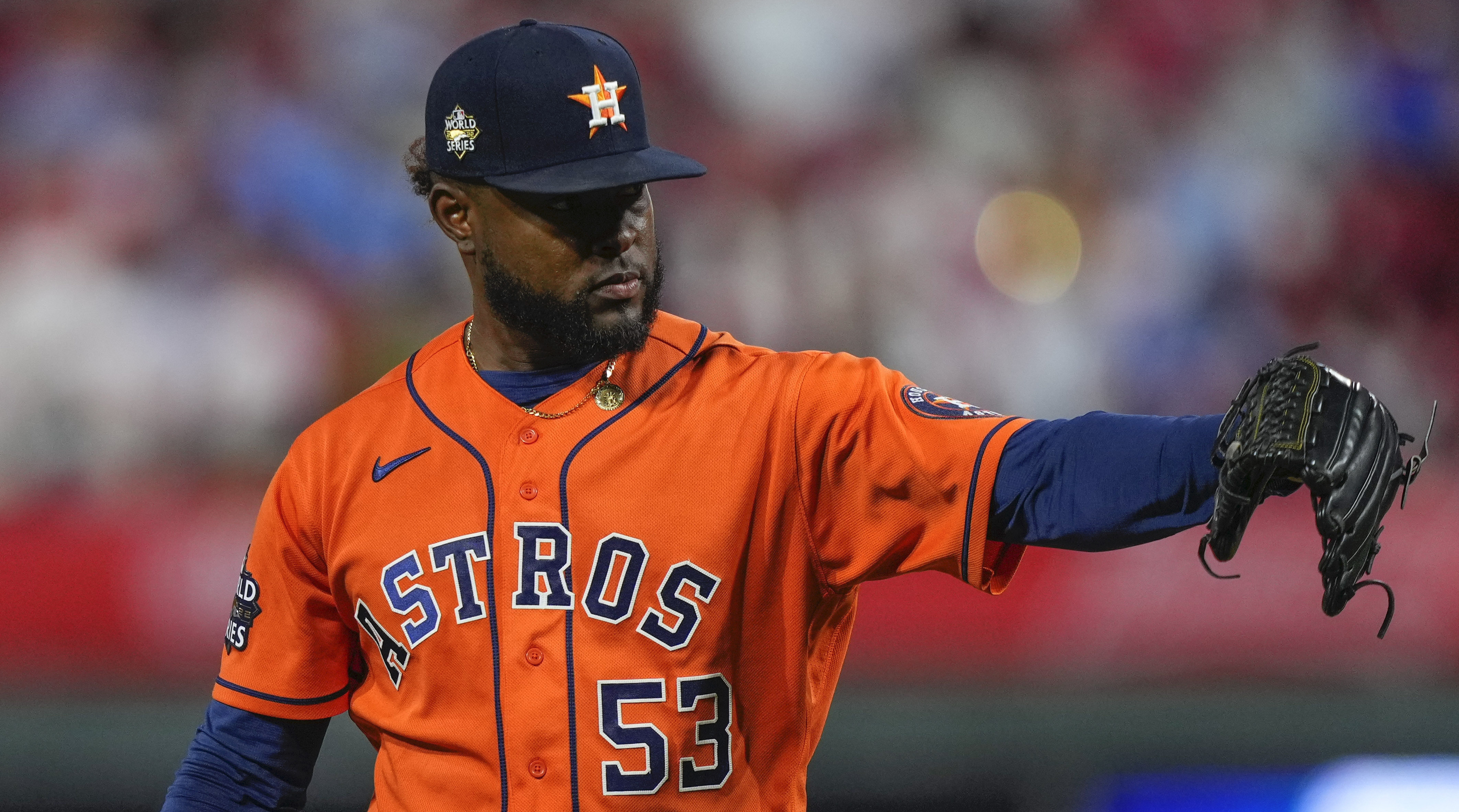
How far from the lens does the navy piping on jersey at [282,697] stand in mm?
1831

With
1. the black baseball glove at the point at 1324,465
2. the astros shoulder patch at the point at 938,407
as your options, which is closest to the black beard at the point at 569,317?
the astros shoulder patch at the point at 938,407

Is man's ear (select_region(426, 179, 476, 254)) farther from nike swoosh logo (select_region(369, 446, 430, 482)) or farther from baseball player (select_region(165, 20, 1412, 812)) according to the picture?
nike swoosh logo (select_region(369, 446, 430, 482))

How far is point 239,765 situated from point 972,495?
1010 mm

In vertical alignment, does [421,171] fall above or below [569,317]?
above

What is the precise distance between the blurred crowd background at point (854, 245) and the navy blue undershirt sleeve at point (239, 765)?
1.82m

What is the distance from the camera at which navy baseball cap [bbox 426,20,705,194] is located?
5.48ft

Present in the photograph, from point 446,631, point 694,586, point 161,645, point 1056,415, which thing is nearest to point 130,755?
point 161,645

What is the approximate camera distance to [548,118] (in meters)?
1.68

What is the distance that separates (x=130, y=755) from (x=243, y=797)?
1789 millimetres

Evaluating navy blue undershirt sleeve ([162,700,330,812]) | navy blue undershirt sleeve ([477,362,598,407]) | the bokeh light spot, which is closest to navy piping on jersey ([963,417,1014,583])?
navy blue undershirt sleeve ([477,362,598,407])

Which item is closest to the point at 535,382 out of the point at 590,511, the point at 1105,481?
the point at 590,511

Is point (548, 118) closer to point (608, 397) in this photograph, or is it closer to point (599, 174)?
point (599, 174)

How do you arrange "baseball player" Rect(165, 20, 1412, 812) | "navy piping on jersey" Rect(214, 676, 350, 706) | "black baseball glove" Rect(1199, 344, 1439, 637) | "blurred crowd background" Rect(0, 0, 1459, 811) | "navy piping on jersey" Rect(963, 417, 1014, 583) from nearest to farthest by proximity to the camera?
"black baseball glove" Rect(1199, 344, 1439, 637) < "navy piping on jersey" Rect(963, 417, 1014, 583) < "baseball player" Rect(165, 20, 1412, 812) < "navy piping on jersey" Rect(214, 676, 350, 706) < "blurred crowd background" Rect(0, 0, 1459, 811)

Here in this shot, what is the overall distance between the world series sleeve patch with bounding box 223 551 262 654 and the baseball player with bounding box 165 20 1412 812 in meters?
0.02
